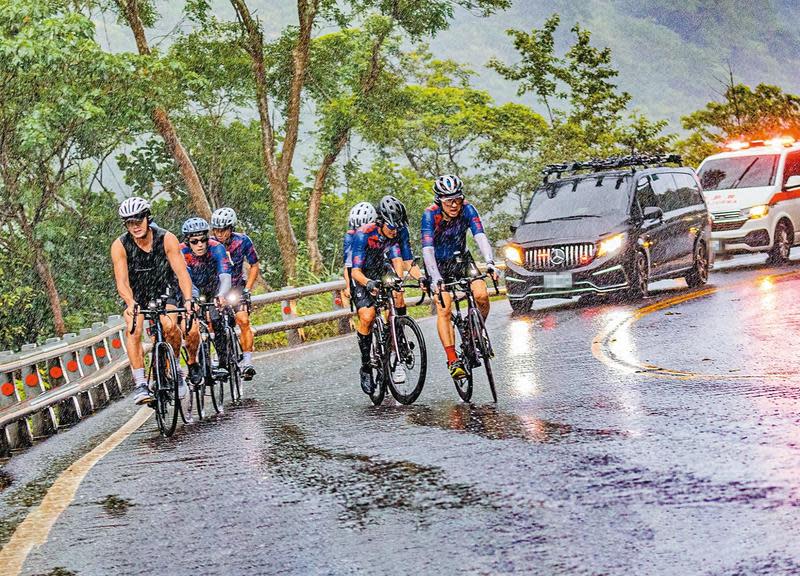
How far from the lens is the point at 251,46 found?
122 feet

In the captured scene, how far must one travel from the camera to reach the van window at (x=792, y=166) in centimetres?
2464

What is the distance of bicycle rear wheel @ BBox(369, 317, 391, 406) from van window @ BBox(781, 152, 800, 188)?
15.7 m

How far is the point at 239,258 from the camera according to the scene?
13148 millimetres

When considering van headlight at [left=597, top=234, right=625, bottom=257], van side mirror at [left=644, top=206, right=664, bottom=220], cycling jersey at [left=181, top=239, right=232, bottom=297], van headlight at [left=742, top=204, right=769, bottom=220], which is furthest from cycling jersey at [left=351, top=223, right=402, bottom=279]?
van headlight at [left=742, top=204, right=769, bottom=220]

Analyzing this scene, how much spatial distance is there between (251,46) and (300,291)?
62.1 feet

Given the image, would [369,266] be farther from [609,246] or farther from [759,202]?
[759,202]

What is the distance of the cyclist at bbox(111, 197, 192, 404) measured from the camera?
10.3 m

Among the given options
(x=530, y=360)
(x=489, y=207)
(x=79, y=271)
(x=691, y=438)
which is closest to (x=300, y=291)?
(x=530, y=360)

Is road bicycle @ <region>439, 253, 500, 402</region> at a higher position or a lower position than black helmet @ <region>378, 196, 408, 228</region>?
lower

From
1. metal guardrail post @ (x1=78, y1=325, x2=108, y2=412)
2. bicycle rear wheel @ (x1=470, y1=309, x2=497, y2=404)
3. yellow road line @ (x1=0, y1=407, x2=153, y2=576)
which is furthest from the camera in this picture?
metal guardrail post @ (x1=78, y1=325, x2=108, y2=412)

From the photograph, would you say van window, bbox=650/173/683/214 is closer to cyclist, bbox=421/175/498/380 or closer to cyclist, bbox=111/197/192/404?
cyclist, bbox=421/175/498/380

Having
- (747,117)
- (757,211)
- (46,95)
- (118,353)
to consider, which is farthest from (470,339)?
(747,117)

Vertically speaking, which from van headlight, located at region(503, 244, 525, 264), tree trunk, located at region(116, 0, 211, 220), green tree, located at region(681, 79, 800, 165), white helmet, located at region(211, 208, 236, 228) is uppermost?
→ tree trunk, located at region(116, 0, 211, 220)

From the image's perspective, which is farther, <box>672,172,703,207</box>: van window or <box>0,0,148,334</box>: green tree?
<box>0,0,148,334</box>: green tree
